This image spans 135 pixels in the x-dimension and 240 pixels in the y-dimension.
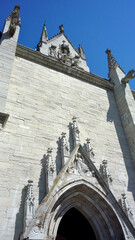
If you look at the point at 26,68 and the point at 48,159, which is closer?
the point at 48,159

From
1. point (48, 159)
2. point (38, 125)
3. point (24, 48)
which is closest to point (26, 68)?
point (24, 48)

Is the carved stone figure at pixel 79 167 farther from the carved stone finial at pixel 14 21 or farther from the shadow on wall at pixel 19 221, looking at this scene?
the carved stone finial at pixel 14 21

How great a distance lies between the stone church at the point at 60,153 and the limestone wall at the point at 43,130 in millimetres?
23

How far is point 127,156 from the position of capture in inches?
291

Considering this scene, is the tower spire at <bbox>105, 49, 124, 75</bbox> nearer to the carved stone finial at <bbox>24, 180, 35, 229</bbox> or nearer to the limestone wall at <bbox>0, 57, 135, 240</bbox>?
the limestone wall at <bbox>0, 57, 135, 240</bbox>

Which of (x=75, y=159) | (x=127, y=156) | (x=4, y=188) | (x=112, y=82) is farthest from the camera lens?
(x=112, y=82)

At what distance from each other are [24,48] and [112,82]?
15.1ft

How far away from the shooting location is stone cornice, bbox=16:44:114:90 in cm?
810

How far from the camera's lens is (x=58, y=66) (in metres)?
8.62

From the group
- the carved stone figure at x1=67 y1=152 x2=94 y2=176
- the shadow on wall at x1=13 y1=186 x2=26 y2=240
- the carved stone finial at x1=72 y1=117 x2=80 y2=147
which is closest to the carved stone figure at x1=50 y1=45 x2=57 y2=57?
the carved stone finial at x1=72 y1=117 x2=80 y2=147

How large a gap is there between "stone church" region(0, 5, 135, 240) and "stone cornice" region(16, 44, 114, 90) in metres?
0.04

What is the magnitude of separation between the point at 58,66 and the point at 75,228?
6281mm

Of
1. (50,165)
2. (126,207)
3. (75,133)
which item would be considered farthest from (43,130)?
(126,207)

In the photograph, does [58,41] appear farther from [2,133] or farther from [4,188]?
[4,188]
